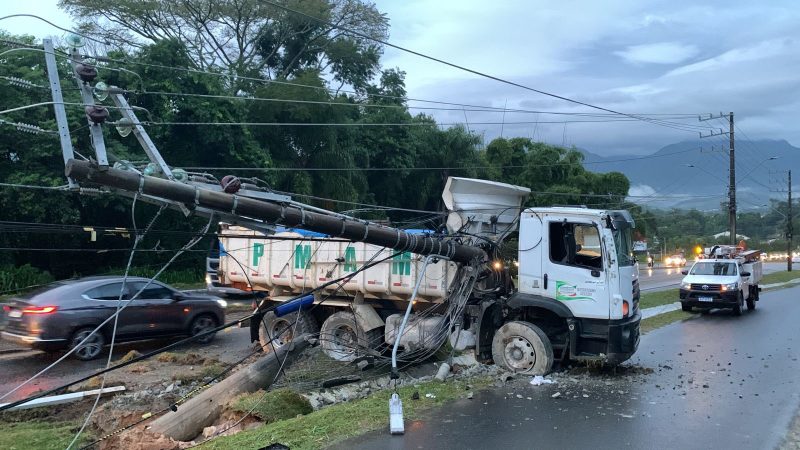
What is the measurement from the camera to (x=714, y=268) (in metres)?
20.8

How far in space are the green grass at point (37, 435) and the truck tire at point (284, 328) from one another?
4.10m

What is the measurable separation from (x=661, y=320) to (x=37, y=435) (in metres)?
15.7

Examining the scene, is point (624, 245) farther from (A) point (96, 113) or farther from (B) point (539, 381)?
(A) point (96, 113)

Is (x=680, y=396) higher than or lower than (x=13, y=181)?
lower

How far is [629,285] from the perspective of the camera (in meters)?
9.63

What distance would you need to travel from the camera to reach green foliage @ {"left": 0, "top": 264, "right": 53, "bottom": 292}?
21.3m

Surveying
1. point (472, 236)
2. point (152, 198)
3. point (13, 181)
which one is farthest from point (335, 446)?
point (13, 181)

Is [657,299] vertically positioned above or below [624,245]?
below

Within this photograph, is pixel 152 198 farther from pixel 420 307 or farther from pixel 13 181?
pixel 13 181

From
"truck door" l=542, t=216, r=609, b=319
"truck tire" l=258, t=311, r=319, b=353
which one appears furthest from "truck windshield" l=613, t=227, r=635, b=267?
"truck tire" l=258, t=311, r=319, b=353

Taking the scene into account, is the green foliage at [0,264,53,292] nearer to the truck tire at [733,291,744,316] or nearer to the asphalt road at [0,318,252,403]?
the asphalt road at [0,318,252,403]

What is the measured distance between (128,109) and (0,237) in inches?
729

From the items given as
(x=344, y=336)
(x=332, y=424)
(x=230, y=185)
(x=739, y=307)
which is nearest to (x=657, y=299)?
(x=739, y=307)

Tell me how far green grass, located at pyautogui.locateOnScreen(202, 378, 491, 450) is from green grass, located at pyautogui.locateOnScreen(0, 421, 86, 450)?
2108mm
